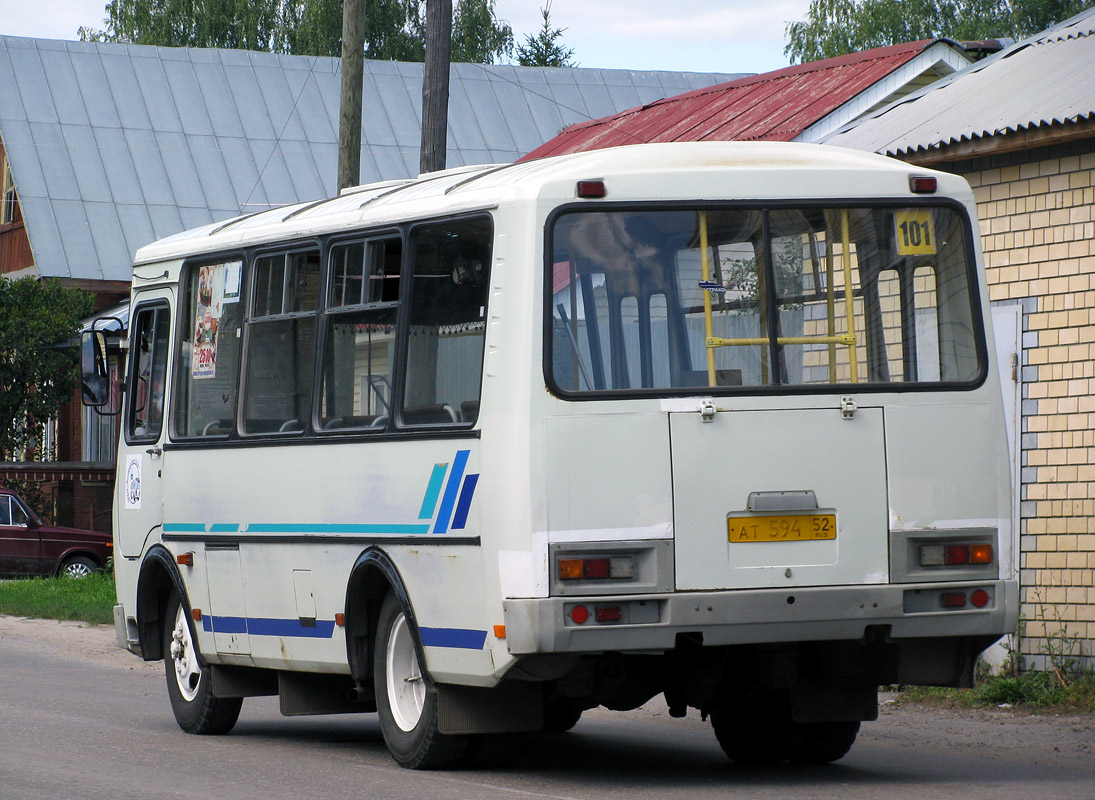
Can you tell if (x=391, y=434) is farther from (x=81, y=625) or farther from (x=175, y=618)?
(x=81, y=625)

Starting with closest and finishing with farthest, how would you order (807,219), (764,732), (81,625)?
(807,219) < (764,732) < (81,625)

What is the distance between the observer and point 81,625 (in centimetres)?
2059

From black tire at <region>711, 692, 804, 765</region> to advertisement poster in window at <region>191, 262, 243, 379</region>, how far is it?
141 inches

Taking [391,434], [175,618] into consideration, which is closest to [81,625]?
[175,618]

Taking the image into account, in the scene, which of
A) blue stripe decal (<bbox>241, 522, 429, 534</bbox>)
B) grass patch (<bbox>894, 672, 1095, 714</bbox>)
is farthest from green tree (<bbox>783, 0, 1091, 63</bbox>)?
blue stripe decal (<bbox>241, 522, 429, 534</bbox>)

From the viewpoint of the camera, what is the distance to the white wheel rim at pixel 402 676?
9461 mm

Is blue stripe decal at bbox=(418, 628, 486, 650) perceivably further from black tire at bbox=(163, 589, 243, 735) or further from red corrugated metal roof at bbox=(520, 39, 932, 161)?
red corrugated metal roof at bbox=(520, 39, 932, 161)

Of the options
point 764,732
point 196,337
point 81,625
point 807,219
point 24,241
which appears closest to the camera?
point 807,219

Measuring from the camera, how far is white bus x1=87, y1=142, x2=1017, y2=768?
8375 millimetres

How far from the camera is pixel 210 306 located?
1134 cm

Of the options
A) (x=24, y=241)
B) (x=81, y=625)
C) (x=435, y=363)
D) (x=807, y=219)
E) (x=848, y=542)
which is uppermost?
(x=24, y=241)

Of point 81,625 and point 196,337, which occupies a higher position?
point 196,337

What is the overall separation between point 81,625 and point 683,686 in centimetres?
1285

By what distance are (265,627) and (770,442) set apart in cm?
341
